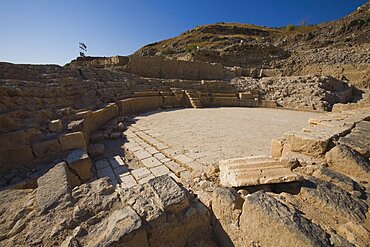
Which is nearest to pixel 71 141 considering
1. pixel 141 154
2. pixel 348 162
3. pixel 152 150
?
pixel 141 154

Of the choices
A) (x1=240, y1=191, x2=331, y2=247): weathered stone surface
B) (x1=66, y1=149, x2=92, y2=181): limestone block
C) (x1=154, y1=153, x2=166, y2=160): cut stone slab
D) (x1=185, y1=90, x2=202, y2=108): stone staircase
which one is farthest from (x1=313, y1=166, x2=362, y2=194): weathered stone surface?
(x1=185, y1=90, x2=202, y2=108): stone staircase

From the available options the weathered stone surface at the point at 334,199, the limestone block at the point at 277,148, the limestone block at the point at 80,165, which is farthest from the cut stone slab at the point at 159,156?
the weathered stone surface at the point at 334,199

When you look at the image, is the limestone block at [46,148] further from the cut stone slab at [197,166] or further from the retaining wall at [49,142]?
the cut stone slab at [197,166]

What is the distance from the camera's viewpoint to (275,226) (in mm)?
1158

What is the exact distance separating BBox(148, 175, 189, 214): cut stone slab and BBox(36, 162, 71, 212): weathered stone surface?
97 centimetres

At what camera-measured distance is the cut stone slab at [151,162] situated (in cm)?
337

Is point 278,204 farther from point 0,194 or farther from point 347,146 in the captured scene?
point 0,194

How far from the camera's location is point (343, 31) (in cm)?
2130

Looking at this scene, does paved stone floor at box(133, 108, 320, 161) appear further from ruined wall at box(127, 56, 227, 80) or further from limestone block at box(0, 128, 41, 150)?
ruined wall at box(127, 56, 227, 80)

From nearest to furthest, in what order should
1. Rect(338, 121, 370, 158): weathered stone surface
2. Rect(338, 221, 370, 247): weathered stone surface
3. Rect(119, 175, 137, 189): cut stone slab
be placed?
Rect(338, 221, 370, 247): weathered stone surface < Rect(338, 121, 370, 158): weathered stone surface < Rect(119, 175, 137, 189): cut stone slab

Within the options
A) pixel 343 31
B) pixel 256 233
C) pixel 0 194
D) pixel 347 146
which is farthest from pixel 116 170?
pixel 343 31

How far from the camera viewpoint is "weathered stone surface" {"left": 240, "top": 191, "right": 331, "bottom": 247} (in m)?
1.06

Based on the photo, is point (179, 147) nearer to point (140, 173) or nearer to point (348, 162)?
point (140, 173)

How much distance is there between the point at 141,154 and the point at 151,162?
1.65 feet
